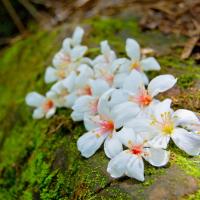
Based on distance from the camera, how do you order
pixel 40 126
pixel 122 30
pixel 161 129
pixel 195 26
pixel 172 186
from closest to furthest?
pixel 172 186 → pixel 161 129 → pixel 40 126 → pixel 195 26 → pixel 122 30

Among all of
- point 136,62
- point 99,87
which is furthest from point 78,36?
point 99,87

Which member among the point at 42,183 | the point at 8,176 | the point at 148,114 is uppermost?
the point at 148,114

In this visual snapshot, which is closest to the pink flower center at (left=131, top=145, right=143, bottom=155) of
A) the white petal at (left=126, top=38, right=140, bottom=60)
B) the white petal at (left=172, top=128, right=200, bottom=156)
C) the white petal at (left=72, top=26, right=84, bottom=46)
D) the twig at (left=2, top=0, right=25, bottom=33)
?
the white petal at (left=172, top=128, right=200, bottom=156)

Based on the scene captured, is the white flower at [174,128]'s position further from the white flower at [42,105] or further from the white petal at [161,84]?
the white flower at [42,105]

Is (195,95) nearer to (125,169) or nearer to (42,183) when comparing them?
(125,169)

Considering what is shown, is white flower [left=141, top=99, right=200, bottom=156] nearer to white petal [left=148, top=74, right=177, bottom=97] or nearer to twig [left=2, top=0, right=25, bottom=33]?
white petal [left=148, top=74, right=177, bottom=97]

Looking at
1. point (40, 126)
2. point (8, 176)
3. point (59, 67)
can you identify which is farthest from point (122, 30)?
point (8, 176)

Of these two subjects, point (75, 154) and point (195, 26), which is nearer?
point (75, 154)
